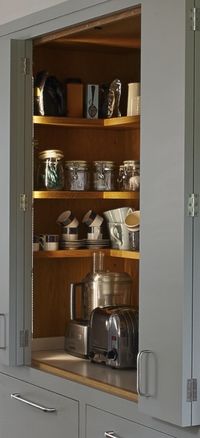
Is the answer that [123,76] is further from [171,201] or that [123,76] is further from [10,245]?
[171,201]

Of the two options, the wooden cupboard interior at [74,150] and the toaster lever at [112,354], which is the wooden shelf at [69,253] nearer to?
the wooden cupboard interior at [74,150]

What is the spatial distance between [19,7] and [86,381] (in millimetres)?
1438

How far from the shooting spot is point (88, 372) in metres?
3.49

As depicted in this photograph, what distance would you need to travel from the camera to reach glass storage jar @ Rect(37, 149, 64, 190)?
153 inches

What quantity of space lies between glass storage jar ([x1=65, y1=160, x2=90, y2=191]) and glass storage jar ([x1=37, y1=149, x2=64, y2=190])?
37 mm

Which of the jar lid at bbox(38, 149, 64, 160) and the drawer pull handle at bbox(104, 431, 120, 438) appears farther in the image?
the jar lid at bbox(38, 149, 64, 160)

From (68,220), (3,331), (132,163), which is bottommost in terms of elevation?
(3,331)

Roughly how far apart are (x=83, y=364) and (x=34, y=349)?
0.38m

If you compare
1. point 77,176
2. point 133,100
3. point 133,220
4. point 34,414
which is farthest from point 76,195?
point 34,414

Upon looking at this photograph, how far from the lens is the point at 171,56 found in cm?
282

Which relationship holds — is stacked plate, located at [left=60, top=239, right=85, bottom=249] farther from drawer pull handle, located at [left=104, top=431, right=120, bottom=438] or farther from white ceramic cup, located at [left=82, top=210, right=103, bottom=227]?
drawer pull handle, located at [left=104, top=431, right=120, bottom=438]

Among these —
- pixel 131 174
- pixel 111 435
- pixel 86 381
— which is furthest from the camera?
pixel 131 174

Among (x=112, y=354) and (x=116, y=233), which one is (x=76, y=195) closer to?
(x=116, y=233)

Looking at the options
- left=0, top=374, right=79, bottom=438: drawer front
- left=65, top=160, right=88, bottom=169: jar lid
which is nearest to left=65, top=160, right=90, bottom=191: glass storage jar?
left=65, top=160, right=88, bottom=169: jar lid
